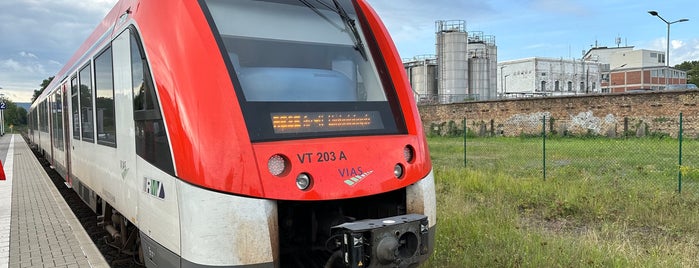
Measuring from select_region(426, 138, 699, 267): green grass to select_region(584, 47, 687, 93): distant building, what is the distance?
239 feet

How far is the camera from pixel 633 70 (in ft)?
258

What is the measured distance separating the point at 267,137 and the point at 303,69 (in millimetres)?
701

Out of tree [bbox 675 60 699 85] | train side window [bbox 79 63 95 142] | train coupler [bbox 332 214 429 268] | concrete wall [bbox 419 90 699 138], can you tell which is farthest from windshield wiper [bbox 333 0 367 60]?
tree [bbox 675 60 699 85]

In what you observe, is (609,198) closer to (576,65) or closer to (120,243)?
(120,243)

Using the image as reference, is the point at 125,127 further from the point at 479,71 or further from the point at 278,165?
the point at 479,71

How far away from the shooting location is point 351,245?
9.79 feet

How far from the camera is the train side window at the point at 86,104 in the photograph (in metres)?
5.48

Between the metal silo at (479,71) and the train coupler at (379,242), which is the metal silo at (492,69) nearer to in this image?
the metal silo at (479,71)

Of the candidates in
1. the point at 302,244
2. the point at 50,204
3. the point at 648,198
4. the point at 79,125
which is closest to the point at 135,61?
the point at 302,244

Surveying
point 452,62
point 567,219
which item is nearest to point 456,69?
point 452,62

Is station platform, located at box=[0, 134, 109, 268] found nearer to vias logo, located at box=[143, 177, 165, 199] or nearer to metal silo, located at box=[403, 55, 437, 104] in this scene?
vias logo, located at box=[143, 177, 165, 199]

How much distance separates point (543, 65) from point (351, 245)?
7125 centimetres

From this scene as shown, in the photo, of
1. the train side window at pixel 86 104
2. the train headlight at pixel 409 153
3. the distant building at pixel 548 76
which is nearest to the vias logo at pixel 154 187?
the train headlight at pixel 409 153

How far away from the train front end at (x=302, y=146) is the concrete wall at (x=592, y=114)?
25.7m
